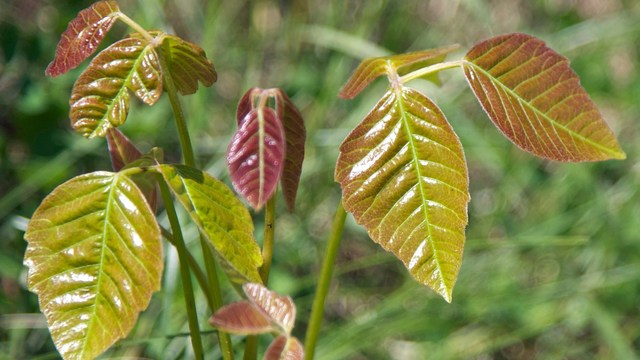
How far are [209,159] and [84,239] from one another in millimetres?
1578

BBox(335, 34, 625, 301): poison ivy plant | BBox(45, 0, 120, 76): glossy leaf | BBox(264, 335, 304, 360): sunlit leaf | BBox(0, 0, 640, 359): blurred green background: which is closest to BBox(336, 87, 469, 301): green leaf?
BBox(335, 34, 625, 301): poison ivy plant

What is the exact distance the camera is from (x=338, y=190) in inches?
93.7

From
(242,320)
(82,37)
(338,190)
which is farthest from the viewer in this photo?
(338,190)

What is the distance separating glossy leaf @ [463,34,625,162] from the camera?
77 cm

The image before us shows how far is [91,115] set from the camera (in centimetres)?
74

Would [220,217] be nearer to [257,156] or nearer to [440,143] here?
[257,156]

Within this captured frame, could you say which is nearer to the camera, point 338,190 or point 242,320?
point 242,320

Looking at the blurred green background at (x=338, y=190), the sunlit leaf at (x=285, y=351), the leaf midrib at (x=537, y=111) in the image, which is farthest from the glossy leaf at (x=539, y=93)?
the blurred green background at (x=338, y=190)

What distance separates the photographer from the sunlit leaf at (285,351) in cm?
66

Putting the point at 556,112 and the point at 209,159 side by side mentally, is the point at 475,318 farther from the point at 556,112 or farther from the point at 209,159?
the point at 556,112

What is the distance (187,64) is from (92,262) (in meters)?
0.20

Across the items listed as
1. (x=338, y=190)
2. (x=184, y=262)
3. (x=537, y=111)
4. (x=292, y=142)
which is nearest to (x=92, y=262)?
(x=184, y=262)

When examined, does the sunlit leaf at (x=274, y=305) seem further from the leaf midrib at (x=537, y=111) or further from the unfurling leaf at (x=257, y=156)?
the leaf midrib at (x=537, y=111)

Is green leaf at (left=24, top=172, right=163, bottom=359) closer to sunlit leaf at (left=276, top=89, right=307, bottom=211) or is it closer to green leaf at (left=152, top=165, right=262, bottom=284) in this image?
green leaf at (left=152, top=165, right=262, bottom=284)
